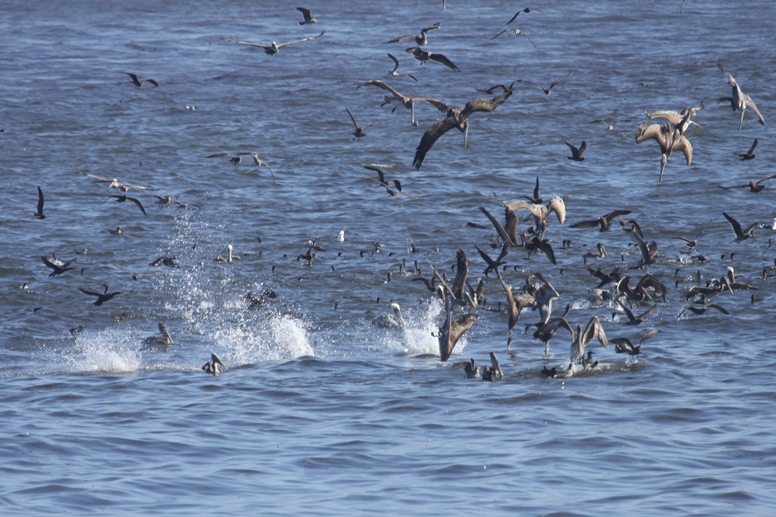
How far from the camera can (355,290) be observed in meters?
19.5

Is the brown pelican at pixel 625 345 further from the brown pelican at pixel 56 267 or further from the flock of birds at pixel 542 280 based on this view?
the brown pelican at pixel 56 267

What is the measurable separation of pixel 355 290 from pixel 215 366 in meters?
4.45

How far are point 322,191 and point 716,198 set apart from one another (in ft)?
28.6

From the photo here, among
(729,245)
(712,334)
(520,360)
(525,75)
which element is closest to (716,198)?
(729,245)

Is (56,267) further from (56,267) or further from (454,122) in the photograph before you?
(454,122)

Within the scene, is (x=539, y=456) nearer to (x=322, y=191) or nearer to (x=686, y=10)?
(x=322, y=191)

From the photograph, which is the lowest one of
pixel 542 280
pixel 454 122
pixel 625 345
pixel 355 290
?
pixel 355 290

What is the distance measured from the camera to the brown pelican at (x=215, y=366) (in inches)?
610

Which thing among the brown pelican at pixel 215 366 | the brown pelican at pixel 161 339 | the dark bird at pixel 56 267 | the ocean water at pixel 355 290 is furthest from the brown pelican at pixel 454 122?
the dark bird at pixel 56 267

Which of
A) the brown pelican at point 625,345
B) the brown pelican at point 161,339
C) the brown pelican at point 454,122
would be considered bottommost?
the brown pelican at point 161,339

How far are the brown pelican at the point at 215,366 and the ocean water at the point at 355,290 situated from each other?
13 cm

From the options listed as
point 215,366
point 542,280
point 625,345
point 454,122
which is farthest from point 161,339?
point 625,345

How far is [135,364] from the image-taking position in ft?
53.0

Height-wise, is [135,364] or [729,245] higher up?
[729,245]
